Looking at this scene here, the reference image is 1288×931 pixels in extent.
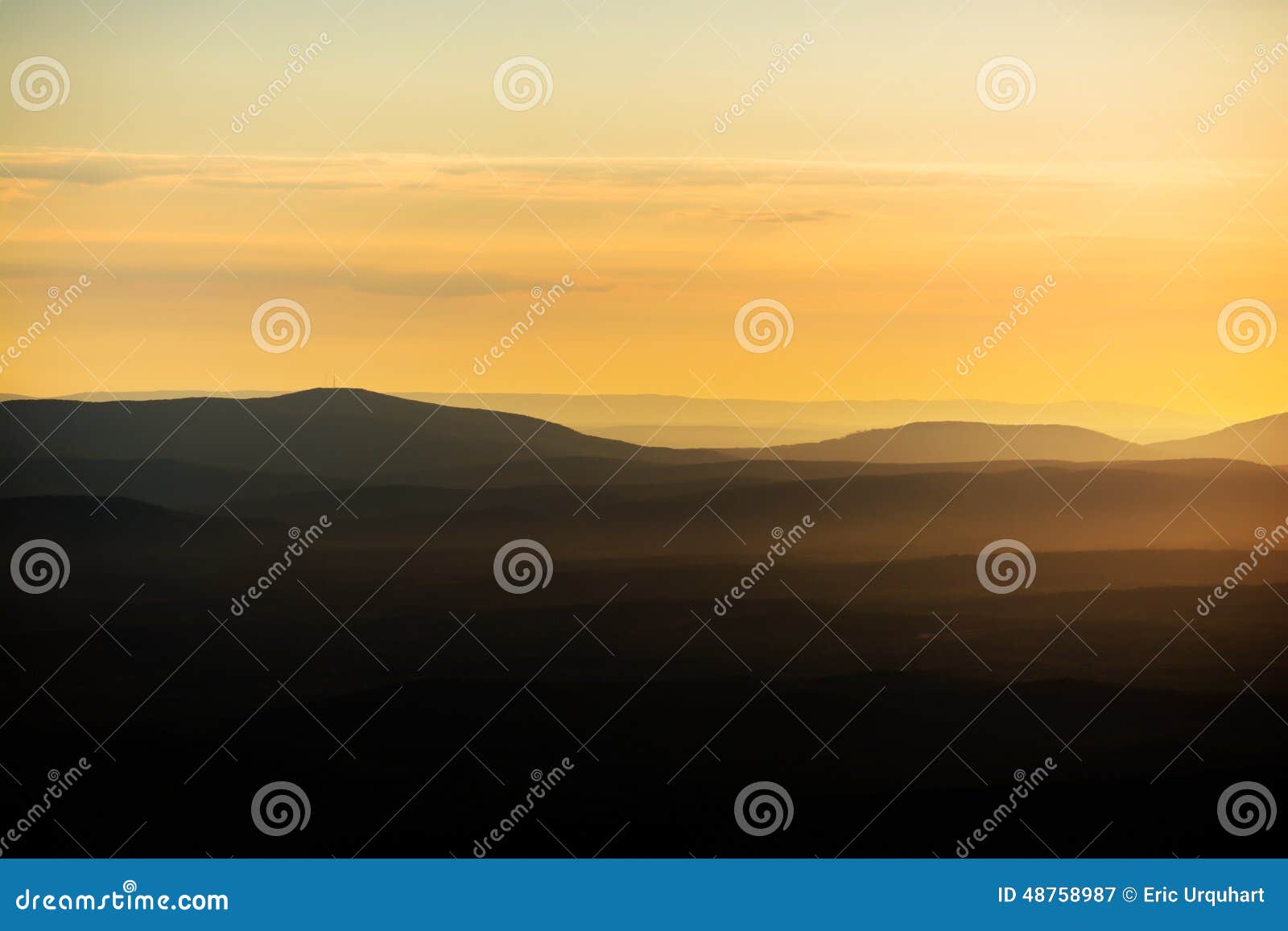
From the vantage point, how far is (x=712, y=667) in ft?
15.7

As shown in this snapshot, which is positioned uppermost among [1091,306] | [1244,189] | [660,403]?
[1244,189]

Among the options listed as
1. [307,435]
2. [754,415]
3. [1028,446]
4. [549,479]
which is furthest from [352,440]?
[1028,446]

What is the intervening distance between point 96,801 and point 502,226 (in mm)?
2553

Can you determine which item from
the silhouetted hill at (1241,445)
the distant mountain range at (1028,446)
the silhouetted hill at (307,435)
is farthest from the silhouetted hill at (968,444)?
the silhouetted hill at (307,435)

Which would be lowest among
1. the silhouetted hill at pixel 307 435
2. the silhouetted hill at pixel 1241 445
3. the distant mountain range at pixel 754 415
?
the silhouetted hill at pixel 307 435

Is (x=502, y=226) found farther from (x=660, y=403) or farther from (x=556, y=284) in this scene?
(x=660, y=403)

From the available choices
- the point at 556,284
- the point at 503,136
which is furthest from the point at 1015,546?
the point at 503,136

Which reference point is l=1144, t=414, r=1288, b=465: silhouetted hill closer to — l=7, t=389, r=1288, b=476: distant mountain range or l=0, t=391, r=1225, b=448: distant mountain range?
l=0, t=391, r=1225, b=448: distant mountain range

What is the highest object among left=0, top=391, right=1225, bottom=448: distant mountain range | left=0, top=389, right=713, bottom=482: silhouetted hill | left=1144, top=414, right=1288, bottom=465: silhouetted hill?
left=1144, top=414, right=1288, bottom=465: silhouetted hill

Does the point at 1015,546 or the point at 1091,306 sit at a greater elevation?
the point at 1091,306

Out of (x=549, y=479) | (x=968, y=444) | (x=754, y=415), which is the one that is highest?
(x=968, y=444)

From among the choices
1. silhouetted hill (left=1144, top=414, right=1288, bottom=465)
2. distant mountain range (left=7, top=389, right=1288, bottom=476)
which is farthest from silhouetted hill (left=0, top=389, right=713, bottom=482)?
silhouetted hill (left=1144, top=414, right=1288, bottom=465)

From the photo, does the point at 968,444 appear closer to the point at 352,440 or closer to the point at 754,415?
the point at 754,415

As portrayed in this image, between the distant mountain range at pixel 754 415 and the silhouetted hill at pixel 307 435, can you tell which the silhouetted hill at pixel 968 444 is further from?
the silhouetted hill at pixel 307 435
